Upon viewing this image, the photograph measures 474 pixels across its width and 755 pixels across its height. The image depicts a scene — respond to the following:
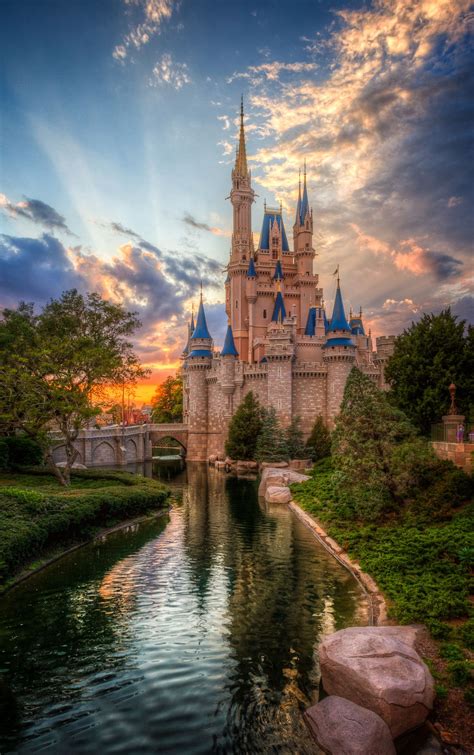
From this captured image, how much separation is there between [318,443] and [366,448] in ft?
79.0

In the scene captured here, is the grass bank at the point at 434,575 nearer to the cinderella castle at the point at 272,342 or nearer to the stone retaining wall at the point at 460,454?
the stone retaining wall at the point at 460,454

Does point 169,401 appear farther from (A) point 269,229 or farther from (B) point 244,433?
(B) point 244,433

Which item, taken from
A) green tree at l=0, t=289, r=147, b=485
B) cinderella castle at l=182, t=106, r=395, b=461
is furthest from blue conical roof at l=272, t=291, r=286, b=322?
green tree at l=0, t=289, r=147, b=485

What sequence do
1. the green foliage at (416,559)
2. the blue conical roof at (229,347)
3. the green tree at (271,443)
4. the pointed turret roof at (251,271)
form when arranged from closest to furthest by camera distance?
the green foliage at (416,559)
the green tree at (271,443)
the blue conical roof at (229,347)
the pointed turret roof at (251,271)

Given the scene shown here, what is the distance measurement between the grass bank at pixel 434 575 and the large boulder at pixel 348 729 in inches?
43.7

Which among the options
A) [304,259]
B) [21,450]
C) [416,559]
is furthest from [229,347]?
[416,559]

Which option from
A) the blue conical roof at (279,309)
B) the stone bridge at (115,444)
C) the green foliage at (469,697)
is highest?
the blue conical roof at (279,309)

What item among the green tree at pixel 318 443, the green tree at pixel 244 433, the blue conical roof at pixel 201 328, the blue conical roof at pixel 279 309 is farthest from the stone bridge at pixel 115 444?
the green tree at pixel 318 443

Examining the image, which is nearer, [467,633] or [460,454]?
[467,633]

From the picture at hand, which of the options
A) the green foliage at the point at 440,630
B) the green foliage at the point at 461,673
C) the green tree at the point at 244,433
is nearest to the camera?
the green foliage at the point at 461,673

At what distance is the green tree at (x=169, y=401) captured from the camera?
70.9 metres

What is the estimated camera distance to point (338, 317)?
45.4 m

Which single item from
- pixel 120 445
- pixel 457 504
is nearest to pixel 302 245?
pixel 120 445

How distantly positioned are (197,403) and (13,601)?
39.2 meters
